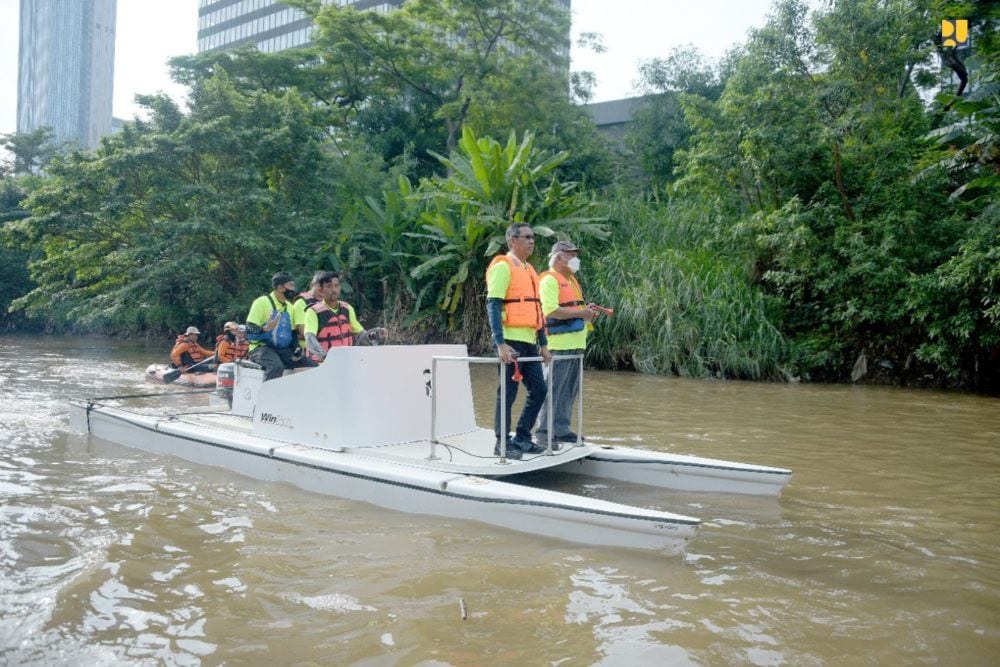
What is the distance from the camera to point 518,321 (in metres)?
5.39

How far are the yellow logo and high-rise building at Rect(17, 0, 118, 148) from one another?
11348cm

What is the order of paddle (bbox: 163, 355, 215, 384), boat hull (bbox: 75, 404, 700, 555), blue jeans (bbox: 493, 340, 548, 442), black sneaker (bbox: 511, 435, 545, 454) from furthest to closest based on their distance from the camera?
1. paddle (bbox: 163, 355, 215, 384)
2. black sneaker (bbox: 511, 435, 545, 454)
3. blue jeans (bbox: 493, 340, 548, 442)
4. boat hull (bbox: 75, 404, 700, 555)

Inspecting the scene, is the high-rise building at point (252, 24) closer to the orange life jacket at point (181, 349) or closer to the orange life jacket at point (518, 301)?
the orange life jacket at point (181, 349)

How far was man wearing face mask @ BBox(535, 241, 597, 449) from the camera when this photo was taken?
19.2 ft

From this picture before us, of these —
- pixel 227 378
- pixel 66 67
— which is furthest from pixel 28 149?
pixel 66 67

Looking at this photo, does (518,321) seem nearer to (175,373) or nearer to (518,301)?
(518,301)

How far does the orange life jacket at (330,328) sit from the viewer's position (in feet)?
21.9

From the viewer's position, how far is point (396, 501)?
504 centimetres

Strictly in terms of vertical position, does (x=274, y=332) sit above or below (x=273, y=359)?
above

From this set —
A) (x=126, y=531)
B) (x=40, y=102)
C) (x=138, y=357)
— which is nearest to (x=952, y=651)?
(x=126, y=531)

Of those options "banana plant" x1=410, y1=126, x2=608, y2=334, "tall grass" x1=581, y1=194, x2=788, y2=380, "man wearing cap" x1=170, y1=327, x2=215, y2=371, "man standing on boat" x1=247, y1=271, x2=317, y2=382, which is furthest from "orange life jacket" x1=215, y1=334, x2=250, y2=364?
"tall grass" x1=581, y1=194, x2=788, y2=380

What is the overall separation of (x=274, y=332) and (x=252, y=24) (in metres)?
70.6

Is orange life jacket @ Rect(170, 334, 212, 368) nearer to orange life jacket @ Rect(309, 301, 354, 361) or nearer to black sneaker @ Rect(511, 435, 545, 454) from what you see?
orange life jacket @ Rect(309, 301, 354, 361)

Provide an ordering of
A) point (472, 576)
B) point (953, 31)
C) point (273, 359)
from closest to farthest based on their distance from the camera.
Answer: point (472, 576) < point (273, 359) < point (953, 31)
